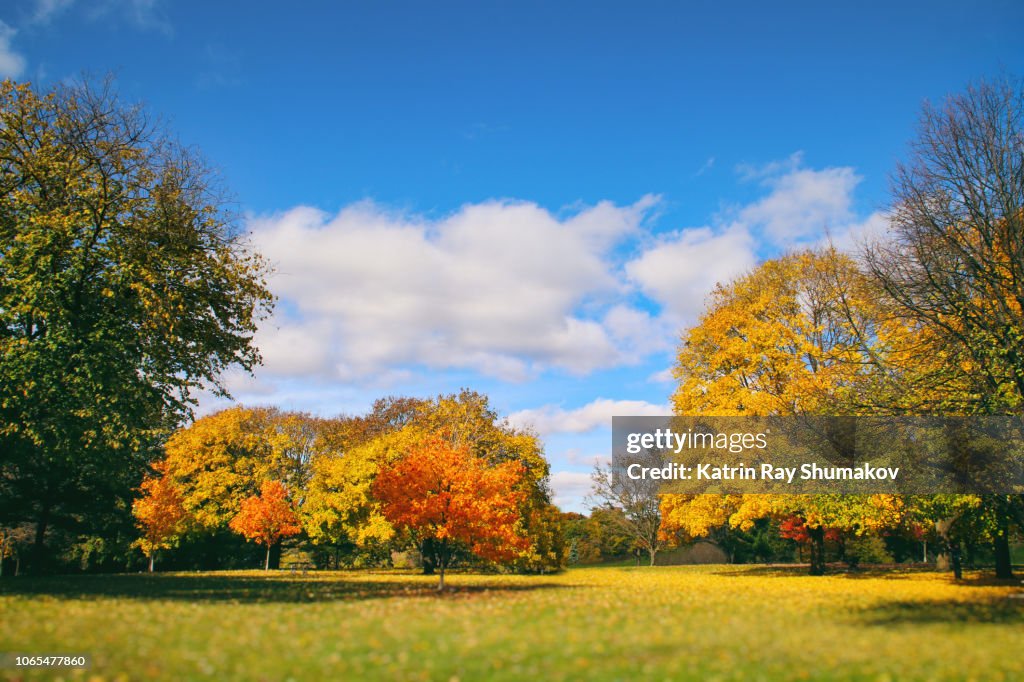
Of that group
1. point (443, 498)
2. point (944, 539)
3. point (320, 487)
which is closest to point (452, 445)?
point (320, 487)

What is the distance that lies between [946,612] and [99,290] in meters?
31.4

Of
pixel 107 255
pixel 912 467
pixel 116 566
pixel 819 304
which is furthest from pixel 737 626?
pixel 116 566

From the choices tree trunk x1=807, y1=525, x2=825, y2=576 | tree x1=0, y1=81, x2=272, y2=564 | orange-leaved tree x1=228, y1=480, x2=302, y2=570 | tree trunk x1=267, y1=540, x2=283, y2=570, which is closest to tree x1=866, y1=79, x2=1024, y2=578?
tree trunk x1=807, y1=525, x2=825, y2=576

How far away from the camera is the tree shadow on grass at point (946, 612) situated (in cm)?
1700

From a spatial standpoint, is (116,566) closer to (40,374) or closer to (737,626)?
(40,374)

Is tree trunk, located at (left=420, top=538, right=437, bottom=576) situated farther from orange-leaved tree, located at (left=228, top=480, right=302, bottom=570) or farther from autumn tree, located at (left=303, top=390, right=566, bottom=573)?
orange-leaved tree, located at (left=228, top=480, right=302, bottom=570)

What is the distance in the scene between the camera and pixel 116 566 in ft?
188

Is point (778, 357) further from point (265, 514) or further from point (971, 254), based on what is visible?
point (265, 514)

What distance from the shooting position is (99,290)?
2683 centimetres

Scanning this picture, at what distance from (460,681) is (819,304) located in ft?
120

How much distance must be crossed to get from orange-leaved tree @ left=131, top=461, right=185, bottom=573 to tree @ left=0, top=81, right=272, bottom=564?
22903 mm

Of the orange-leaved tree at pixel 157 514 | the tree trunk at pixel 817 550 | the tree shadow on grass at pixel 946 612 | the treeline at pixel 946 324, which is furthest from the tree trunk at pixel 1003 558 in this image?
the orange-leaved tree at pixel 157 514

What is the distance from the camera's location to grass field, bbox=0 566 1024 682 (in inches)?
429

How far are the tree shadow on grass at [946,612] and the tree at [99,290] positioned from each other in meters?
25.6
